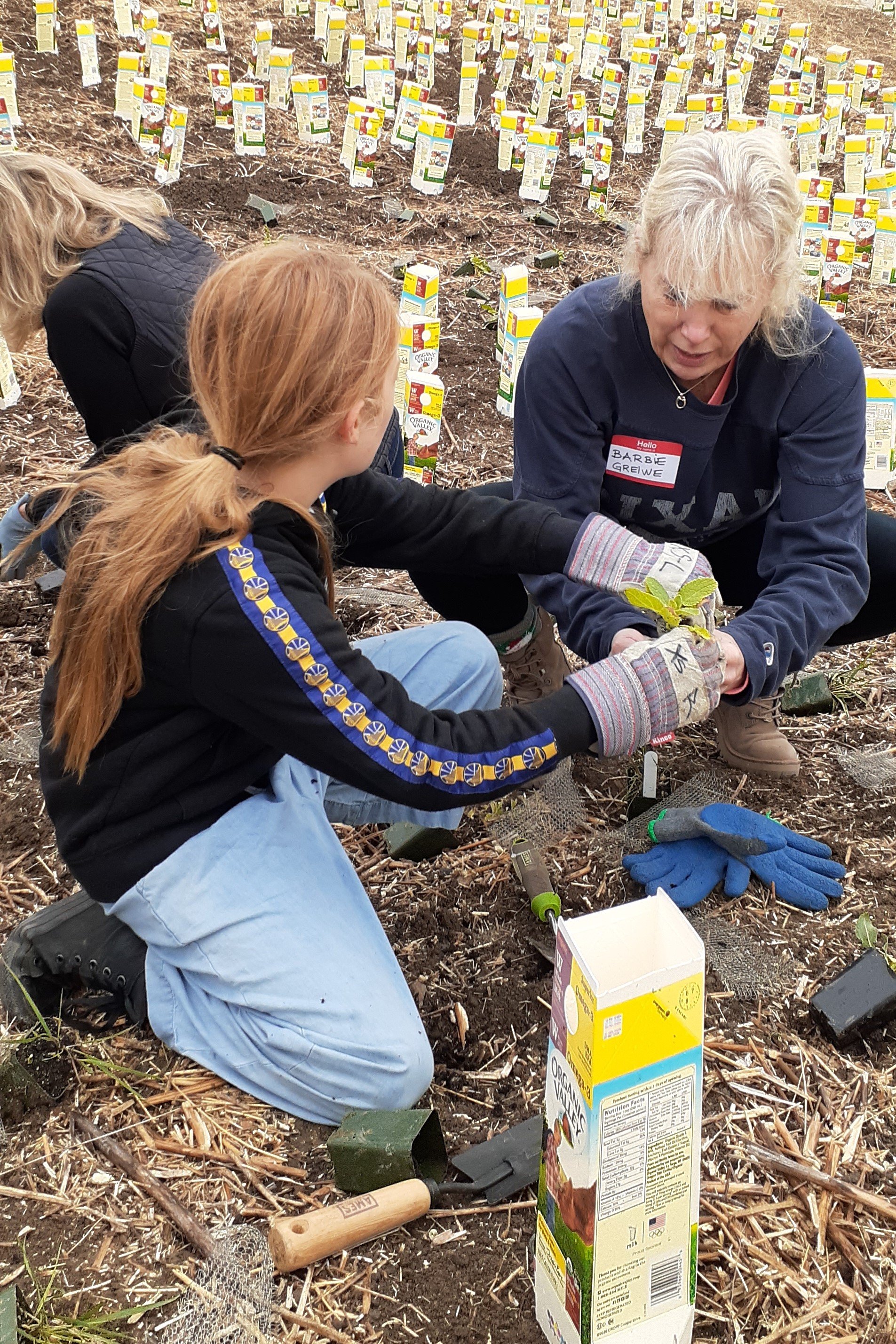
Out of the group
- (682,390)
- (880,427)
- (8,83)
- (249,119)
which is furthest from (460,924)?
(249,119)

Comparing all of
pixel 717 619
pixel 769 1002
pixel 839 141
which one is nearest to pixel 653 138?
pixel 839 141

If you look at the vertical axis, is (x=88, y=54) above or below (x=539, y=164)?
above

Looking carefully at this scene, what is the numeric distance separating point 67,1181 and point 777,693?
1657mm

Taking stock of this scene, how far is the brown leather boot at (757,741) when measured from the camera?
229cm

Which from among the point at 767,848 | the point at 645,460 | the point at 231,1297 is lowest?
the point at 231,1297

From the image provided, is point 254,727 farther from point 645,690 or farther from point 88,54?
point 88,54

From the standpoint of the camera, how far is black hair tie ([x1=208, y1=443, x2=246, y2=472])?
4.79 ft

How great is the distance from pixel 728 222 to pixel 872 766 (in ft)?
3.73

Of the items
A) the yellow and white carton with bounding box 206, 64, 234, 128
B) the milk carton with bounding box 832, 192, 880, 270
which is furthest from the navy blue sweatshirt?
the yellow and white carton with bounding box 206, 64, 234, 128

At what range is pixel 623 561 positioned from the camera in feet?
6.06

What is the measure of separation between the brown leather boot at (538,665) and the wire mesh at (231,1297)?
122 centimetres

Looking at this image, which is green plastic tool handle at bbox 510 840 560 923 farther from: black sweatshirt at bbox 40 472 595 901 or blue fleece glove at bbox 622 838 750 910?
black sweatshirt at bbox 40 472 595 901

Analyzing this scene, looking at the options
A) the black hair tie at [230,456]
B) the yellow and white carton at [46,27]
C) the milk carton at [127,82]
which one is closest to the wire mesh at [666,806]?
the black hair tie at [230,456]

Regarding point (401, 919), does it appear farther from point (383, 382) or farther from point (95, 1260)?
point (383, 382)
